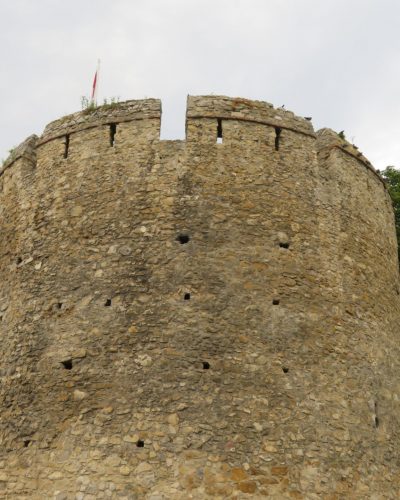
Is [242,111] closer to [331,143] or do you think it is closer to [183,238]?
[331,143]

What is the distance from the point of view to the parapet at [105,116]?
11250 mm

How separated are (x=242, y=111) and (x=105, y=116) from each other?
2.05 m

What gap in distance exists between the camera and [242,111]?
37.2 feet

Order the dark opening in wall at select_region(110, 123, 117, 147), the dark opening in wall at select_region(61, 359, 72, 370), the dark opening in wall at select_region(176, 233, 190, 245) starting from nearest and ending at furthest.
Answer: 1. the dark opening in wall at select_region(61, 359, 72, 370)
2. the dark opening in wall at select_region(176, 233, 190, 245)
3. the dark opening in wall at select_region(110, 123, 117, 147)

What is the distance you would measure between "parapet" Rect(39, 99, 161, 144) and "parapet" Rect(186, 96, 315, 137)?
0.58 meters

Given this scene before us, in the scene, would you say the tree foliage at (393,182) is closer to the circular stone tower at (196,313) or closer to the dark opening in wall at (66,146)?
the circular stone tower at (196,313)

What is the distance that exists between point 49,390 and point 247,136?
458 cm

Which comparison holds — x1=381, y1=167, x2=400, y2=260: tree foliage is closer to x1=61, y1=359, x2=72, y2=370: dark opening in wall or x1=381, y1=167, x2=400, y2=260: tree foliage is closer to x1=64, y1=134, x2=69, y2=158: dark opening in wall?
x1=64, y1=134, x2=69, y2=158: dark opening in wall

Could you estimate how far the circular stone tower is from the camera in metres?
9.02

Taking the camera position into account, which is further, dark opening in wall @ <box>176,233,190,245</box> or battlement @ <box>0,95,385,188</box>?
battlement @ <box>0,95,385,188</box>

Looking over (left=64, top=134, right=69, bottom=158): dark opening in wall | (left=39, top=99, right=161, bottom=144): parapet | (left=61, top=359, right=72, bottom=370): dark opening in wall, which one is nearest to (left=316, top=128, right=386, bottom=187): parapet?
(left=39, top=99, right=161, bottom=144): parapet

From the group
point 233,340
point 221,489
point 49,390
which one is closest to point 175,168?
point 233,340

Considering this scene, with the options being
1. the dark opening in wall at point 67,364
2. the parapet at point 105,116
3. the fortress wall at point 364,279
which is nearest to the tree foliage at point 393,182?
the fortress wall at point 364,279

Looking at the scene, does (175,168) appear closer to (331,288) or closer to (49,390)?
(331,288)
